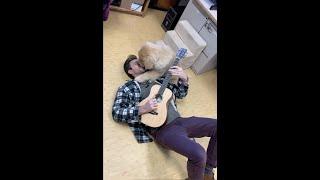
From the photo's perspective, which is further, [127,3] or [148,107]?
[127,3]

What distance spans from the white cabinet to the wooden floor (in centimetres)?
8

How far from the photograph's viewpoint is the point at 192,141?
164 cm

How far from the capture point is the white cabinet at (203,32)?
2209 millimetres

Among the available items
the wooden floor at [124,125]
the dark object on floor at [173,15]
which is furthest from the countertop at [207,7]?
the wooden floor at [124,125]

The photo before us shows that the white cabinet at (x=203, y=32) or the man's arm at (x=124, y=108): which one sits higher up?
the white cabinet at (x=203, y=32)

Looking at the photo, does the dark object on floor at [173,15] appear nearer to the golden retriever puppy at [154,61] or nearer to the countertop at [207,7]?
the countertop at [207,7]

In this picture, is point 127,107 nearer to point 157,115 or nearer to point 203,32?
point 157,115

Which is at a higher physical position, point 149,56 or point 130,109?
point 149,56

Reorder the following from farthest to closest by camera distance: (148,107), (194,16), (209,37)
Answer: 1. (194,16)
2. (209,37)
3. (148,107)

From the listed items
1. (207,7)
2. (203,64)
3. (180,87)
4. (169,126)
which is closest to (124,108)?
(169,126)

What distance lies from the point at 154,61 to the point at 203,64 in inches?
23.4

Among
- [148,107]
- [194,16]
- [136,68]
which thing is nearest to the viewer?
[148,107]
